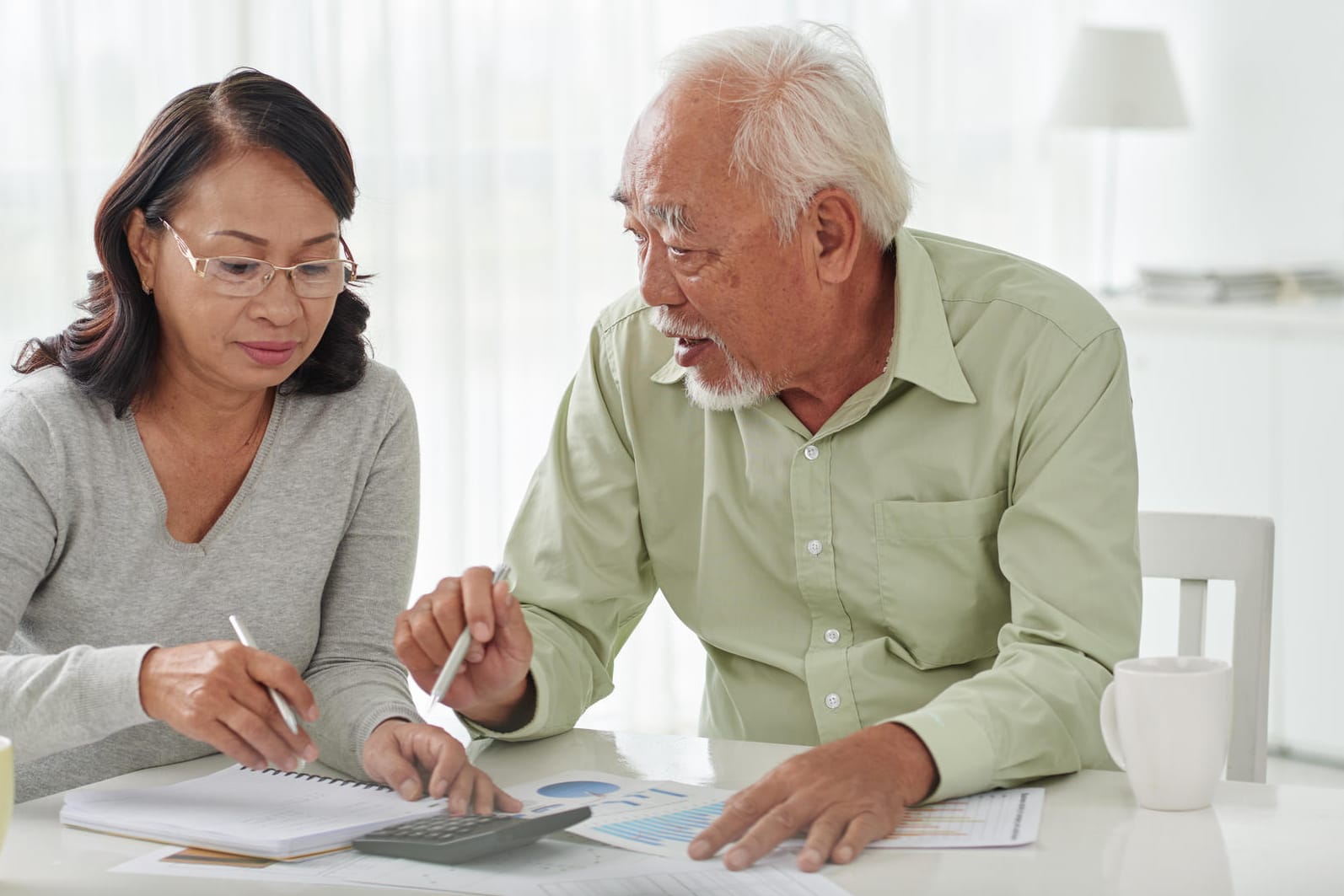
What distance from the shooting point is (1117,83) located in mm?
3809

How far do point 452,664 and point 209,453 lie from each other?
0.50m

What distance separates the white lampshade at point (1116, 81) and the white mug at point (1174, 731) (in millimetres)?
2855

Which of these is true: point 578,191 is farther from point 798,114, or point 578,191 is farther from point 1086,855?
point 1086,855

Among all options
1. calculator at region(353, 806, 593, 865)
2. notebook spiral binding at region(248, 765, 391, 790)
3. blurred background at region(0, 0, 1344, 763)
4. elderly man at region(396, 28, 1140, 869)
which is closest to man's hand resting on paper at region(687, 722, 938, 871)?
calculator at region(353, 806, 593, 865)

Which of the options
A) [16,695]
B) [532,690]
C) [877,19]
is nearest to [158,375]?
[16,695]

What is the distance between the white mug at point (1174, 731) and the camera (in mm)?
1204

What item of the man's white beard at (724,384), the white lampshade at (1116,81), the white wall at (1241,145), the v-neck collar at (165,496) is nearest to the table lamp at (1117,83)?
the white lampshade at (1116,81)

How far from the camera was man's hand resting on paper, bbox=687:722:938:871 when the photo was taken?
1.13 m

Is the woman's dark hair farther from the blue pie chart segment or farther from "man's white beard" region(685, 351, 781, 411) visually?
the blue pie chart segment

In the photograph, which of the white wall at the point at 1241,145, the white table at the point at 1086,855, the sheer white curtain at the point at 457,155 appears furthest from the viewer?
the white wall at the point at 1241,145

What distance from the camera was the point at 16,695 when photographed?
1345 millimetres

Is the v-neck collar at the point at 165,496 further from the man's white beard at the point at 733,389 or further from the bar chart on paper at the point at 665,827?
the bar chart on paper at the point at 665,827

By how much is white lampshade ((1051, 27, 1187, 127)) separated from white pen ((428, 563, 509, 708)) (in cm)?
288

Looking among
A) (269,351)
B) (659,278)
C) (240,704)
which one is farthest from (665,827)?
(269,351)
